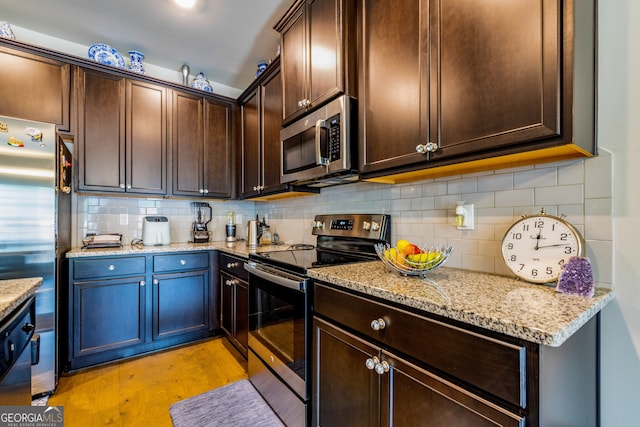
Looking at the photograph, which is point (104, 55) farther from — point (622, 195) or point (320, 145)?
point (622, 195)

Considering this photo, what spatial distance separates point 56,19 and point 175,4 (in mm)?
1030

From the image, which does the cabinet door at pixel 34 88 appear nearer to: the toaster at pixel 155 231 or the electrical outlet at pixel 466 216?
the toaster at pixel 155 231

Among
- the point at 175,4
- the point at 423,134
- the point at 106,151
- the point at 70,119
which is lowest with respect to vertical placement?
the point at 423,134

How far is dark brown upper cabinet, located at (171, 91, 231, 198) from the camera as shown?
2744mm

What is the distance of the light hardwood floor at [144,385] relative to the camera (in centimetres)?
166

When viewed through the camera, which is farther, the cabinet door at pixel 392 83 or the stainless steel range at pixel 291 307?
the stainless steel range at pixel 291 307

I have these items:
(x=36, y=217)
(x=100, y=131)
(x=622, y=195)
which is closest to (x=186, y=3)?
(x=100, y=131)

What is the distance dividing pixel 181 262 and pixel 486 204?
234 centimetres

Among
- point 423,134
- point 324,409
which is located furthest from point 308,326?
point 423,134

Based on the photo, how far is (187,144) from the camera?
2.80 metres

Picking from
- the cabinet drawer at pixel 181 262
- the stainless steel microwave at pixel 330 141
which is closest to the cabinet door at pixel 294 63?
the stainless steel microwave at pixel 330 141

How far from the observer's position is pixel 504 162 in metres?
1.14

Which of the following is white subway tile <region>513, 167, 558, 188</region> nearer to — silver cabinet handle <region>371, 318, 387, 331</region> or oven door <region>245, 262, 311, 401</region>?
silver cabinet handle <region>371, 318, 387, 331</region>

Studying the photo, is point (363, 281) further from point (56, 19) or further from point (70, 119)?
point (56, 19)
